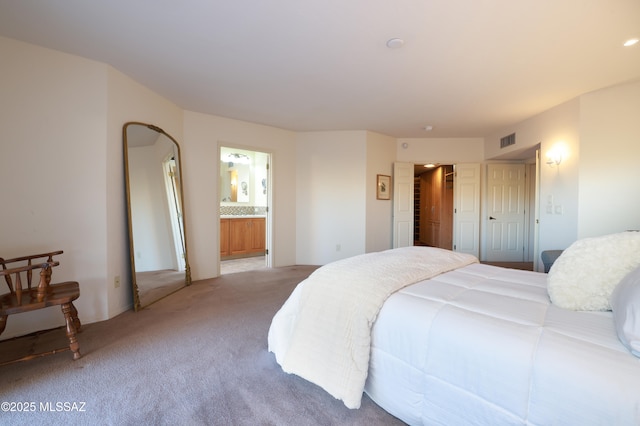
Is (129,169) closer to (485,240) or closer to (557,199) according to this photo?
(557,199)

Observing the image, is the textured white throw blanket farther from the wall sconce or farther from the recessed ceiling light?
the wall sconce

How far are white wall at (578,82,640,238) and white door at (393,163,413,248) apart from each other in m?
2.47

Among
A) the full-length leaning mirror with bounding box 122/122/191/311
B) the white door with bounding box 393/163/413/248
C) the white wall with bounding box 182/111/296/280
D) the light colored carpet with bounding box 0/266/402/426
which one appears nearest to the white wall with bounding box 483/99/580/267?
the white door with bounding box 393/163/413/248

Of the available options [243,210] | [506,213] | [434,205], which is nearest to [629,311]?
[506,213]

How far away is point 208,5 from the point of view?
182 centimetres

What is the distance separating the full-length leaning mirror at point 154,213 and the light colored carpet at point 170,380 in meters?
0.57

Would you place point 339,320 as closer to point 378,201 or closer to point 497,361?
point 497,361

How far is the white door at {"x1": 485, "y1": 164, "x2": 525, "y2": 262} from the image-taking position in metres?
5.30

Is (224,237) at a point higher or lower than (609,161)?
lower

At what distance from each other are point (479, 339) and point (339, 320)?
65 cm

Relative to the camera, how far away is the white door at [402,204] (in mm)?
5293

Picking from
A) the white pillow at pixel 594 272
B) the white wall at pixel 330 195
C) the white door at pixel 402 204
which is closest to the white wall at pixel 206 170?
the white wall at pixel 330 195

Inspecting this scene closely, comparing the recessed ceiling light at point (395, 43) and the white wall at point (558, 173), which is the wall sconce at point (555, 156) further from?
the recessed ceiling light at point (395, 43)

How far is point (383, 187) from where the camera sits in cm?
521
